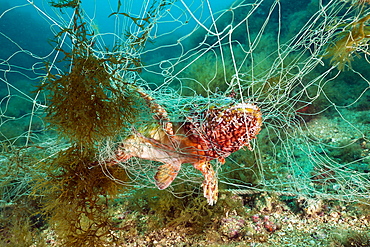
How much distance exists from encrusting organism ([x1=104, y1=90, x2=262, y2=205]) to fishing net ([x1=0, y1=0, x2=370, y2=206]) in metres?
0.08

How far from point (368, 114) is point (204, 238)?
247 inches

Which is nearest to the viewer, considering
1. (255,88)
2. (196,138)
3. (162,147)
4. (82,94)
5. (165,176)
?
(82,94)

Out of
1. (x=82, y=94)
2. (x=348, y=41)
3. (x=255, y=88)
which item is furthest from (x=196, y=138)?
(x=255, y=88)

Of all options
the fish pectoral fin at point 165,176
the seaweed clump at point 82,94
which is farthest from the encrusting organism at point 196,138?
the seaweed clump at point 82,94

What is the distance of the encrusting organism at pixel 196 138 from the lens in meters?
1.88

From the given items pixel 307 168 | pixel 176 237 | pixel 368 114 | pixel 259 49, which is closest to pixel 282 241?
pixel 176 237

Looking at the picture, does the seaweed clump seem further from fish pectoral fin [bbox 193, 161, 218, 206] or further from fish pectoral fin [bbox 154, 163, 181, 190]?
fish pectoral fin [bbox 193, 161, 218, 206]

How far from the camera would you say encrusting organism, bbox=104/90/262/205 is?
1880mm

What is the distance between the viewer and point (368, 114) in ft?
21.8

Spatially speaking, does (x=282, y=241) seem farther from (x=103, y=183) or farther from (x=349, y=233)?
(x=103, y=183)

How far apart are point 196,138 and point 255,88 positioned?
556 cm

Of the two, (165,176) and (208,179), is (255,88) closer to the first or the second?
(208,179)

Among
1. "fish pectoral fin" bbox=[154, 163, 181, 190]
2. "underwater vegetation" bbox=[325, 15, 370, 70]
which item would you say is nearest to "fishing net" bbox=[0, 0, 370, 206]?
"underwater vegetation" bbox=[325, 15, 370, 70]

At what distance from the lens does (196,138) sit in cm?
203
